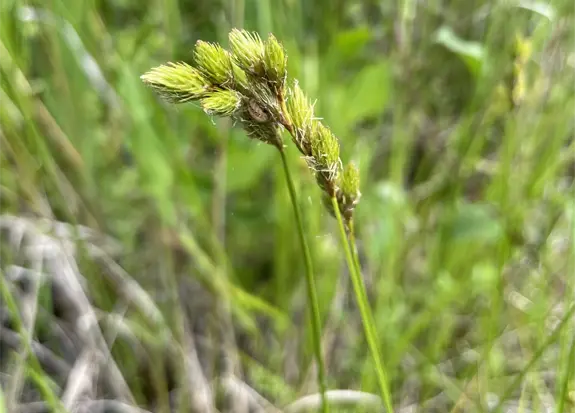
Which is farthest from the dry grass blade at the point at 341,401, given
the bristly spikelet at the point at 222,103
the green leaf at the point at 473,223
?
the bristly spikelet at the point at 222,103

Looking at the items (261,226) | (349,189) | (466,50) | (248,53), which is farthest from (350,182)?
(261,226)

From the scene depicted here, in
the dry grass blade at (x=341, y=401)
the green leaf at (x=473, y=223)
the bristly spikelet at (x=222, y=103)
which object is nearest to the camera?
the bristly spikelet at (x=222, y=103)

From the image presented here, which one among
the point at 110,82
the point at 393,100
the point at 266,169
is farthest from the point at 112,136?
the point at 393,100

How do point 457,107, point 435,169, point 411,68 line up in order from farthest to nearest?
point 457,107, point 435,169, point 411,68

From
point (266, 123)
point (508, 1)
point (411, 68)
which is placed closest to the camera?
point (266, 123)

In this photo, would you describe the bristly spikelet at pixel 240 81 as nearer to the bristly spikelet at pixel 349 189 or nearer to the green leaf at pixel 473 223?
the bristly spikelet at pixel 349 189

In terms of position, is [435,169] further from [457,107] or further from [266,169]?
[266,169]
